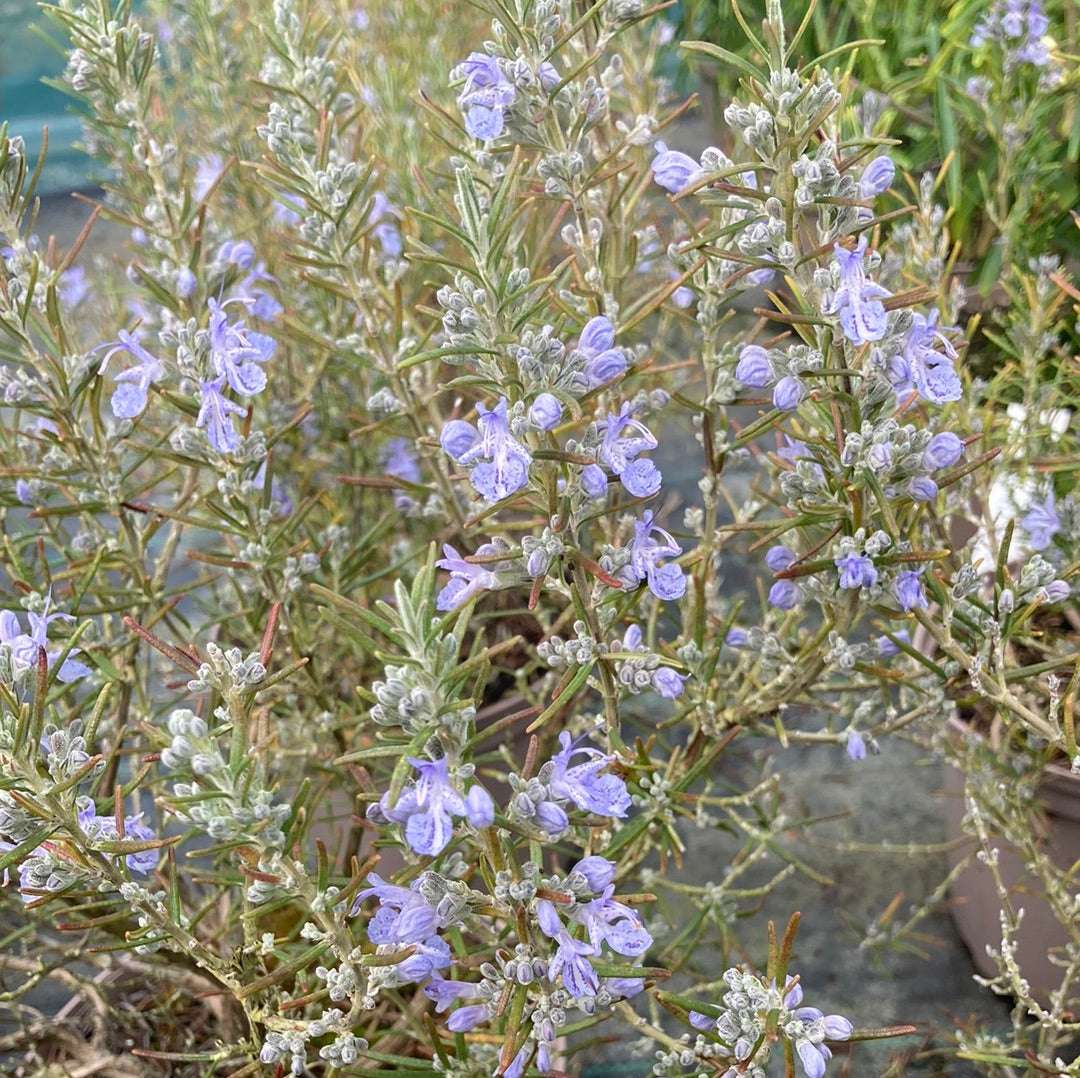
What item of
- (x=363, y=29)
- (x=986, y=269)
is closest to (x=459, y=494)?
(x=986, y=269)

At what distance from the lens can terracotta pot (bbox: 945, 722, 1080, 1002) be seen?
1.25 m

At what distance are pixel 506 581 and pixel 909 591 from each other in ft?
1.10

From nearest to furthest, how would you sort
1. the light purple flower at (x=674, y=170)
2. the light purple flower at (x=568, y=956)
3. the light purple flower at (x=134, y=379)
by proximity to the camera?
the light purple flower at (x=568, y=956) → the light purple flower at (x=674, y=170) → the light purple flower at (x=134, y=379)

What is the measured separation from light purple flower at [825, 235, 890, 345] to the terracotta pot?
67 centimetres

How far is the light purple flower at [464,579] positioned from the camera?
0.86 metres

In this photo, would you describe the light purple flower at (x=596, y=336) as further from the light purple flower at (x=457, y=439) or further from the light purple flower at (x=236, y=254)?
the light purple flower at (x=236, y=254)

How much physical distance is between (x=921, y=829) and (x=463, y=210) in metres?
1.33

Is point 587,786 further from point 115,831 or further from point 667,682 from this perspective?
point 115,831

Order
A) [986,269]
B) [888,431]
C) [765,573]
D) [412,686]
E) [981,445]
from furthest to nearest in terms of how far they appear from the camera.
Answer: [765,573]
[986,269]
[981,445]
[888,431]
[412,686]

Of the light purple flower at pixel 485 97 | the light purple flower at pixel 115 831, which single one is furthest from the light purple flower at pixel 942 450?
the light purple flower at pixel 115 831

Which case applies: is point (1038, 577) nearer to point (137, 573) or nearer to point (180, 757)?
point (180, 757)

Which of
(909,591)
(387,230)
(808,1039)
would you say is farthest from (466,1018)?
(387,230)

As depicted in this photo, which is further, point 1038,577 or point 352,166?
point 352,166

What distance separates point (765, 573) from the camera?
227 cm
